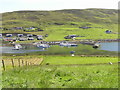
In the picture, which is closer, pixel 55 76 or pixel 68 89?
pixel 68 89

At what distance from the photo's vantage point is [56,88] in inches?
512

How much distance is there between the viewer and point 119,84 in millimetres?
14141

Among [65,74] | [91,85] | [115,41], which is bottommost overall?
[115,41]

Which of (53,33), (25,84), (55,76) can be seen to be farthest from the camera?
(53,33)

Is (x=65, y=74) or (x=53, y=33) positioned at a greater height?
(x=65, y=74)

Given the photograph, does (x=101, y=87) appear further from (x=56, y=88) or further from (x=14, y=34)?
(x=14, y=34)

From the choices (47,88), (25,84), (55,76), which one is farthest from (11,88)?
(55,76)

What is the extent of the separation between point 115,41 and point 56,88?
116644 millimetres

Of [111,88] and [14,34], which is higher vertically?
[111,88]

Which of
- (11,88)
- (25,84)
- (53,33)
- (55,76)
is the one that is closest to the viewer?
(11,88)

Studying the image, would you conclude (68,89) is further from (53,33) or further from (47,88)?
(53,33)

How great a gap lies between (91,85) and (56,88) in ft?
9.19

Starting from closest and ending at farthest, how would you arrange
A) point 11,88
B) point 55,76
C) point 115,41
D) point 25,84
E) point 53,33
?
point 11,88 < point 25,84 < point 55,76 < point 115,41 < point 53,33

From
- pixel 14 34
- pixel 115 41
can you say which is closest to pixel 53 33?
pixel 14 34
